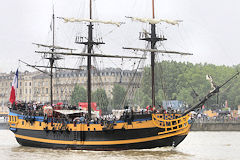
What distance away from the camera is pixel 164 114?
48562 millimetres

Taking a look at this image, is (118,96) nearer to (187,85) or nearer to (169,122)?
(187,85)

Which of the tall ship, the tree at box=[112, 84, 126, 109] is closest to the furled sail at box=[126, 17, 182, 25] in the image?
the tall ship

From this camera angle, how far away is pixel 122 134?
48594 mm

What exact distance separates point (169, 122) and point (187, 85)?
72058 millimetres

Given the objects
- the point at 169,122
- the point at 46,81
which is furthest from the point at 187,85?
the point at 169,122

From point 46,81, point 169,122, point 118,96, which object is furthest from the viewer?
point 46,81

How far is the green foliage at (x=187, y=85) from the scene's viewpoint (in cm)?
11481

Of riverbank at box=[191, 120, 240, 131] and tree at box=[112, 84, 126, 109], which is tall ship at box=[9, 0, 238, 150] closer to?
riverbank at box=[191, 120, 240, 131]

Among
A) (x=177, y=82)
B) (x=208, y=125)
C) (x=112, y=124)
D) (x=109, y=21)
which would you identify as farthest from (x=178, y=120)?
(x=177, y=82)

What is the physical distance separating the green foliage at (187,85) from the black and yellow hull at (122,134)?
59.9m

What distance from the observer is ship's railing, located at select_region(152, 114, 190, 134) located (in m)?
48.1

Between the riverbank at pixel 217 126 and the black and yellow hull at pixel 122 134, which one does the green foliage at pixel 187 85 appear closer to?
the riverbank at pixel 217 126

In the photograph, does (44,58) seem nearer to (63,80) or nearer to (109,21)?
(109,21)

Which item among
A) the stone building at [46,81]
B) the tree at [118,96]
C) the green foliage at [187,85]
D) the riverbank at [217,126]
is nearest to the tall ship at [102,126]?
the riverbank at [217,126]
